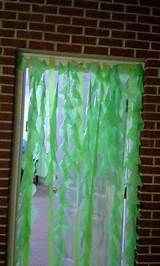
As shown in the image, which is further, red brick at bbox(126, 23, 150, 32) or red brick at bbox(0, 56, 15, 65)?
red brick at bbox(126, 23, 150, 32)

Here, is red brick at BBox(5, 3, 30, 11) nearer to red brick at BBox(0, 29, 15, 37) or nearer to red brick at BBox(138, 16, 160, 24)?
red brick at BBox(0, 29, 15, 37)

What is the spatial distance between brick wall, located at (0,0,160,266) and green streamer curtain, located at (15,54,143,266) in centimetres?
9

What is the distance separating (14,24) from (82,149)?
3.66 ft

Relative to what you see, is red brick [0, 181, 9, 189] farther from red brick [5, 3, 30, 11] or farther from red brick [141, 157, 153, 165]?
red brick [5, 3, 30, 11]

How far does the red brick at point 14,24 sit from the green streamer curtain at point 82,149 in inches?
9.0

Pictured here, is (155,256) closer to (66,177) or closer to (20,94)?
(66,177)

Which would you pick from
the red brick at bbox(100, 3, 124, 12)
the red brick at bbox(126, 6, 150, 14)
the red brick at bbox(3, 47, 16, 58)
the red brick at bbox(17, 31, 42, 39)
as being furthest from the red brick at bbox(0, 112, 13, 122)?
the red brick at bbox(126, 6, 150, 14)

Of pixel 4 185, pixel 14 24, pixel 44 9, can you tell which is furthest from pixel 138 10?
pixel 4 185

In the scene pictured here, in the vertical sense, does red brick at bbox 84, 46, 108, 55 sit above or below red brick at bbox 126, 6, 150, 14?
below

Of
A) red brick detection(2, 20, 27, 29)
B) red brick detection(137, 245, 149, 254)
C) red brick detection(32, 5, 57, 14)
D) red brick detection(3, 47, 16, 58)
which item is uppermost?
red brick detection(32, 5, 57, 14)

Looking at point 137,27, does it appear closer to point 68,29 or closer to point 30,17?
point 68,29

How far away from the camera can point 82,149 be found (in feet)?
9.96

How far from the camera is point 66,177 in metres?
3.02

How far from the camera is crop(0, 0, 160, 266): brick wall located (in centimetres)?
294
